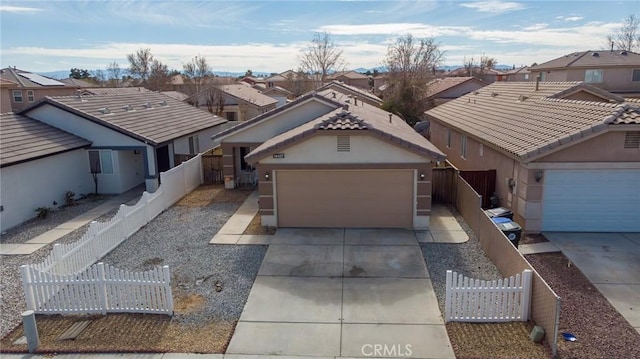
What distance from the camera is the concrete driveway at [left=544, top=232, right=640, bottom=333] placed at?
10.0 meters

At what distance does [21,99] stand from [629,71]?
60696mm

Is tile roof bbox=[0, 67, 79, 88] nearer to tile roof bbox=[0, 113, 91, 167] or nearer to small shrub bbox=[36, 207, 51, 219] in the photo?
tile roof bbox=[0, 113, 91, 167]

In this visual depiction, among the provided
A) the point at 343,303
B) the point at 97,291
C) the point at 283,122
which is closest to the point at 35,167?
the point at 283,122

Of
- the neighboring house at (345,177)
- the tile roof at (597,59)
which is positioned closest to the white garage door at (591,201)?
the neighboring house at (345,177)

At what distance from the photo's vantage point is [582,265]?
38.8 feet

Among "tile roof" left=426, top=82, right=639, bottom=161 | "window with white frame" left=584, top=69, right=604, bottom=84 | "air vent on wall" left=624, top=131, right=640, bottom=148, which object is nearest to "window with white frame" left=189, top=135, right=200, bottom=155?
"tile roof" left=426, top=82, right=639, bottom=161

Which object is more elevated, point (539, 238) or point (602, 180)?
point (602, 180)

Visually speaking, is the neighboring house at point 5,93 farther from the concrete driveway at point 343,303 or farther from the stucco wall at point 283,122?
the concrete driveway at point 343,303

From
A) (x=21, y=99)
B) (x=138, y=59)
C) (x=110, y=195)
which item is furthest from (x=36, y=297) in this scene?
(x=138, y=59)

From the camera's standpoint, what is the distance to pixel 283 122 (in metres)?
20.7

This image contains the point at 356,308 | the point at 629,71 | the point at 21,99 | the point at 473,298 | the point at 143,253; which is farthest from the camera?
the point at 21,99

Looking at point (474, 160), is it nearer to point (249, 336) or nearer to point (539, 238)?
point (539, 238)

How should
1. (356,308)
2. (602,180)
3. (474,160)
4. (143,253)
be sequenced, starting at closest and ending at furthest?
(356,308) → (143,253) → (602,180) → (474,160)

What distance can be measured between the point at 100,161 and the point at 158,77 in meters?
62.2
